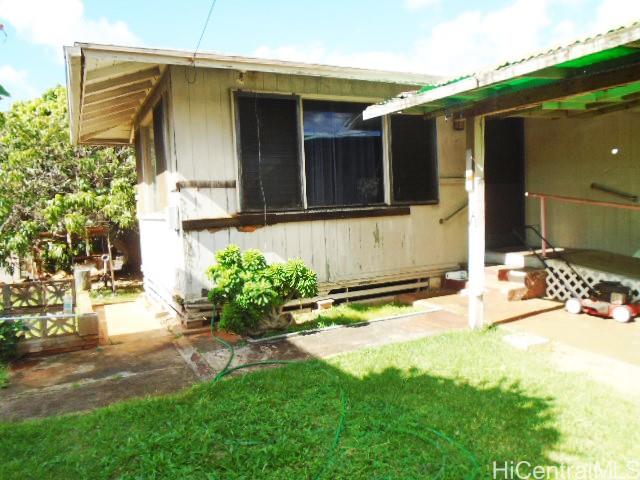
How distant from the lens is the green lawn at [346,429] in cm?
281

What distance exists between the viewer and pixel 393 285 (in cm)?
745

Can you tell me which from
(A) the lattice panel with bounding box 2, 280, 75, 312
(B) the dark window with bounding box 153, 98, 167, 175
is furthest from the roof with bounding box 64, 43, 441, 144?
(A) the lattice panel with bounding box 2, 280, 75, 312

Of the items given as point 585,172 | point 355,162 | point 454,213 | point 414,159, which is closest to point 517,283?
point 454,213

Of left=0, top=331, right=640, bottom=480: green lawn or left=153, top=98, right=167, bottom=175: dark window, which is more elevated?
left=153, top=98, right=167, bottom=175: dark window

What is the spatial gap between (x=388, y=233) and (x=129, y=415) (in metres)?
4.70

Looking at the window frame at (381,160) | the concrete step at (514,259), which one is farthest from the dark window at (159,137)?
the concrete step at (514,259)

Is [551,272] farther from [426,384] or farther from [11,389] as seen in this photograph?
[11,389]

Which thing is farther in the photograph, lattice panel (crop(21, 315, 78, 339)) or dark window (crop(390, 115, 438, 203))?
dark window (crop(390, 115, 438, 203))

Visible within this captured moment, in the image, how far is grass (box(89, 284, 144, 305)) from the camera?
9.13m

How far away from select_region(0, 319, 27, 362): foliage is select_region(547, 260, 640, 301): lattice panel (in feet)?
22.5

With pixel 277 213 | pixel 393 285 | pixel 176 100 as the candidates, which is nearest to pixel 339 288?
pixel 393 285

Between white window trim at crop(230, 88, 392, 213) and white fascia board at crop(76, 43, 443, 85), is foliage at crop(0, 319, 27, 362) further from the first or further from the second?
white fascia board at crop(76, 43, 443, 85)

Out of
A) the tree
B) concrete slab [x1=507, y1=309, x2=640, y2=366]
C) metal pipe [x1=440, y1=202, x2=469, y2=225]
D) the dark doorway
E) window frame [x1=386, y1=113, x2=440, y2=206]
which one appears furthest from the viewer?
the tree

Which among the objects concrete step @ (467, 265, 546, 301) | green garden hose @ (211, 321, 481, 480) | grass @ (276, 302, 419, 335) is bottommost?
green garden hose @ (211, 321, 481, 480)
